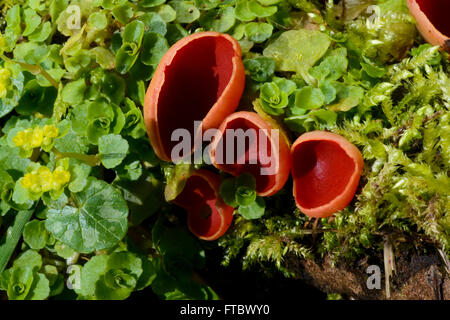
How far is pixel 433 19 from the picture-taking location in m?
1.63

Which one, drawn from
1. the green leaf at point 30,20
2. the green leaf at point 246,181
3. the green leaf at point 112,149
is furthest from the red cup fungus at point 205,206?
the green leaf at point 30,20

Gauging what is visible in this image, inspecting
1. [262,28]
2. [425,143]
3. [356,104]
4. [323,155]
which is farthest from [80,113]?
[425,143]

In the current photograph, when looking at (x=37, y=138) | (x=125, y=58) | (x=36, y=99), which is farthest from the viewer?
(x=36, y=99)

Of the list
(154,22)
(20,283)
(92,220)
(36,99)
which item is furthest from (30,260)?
(154,22)

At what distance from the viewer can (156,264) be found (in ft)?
5.41

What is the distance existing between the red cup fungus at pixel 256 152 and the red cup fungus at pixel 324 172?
8 centimetres

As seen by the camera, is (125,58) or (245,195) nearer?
(245,195)

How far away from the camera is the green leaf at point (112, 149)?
1491mm

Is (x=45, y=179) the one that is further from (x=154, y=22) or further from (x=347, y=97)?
(x=347, y=97)

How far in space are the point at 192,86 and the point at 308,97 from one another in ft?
1.34

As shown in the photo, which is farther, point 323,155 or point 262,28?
point 262,28

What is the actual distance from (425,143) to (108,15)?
1.21 m

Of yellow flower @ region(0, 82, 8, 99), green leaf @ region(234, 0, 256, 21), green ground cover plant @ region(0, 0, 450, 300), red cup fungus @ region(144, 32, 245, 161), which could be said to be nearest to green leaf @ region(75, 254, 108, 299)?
green ground cover plant @ region(0, 0, 450, 300)

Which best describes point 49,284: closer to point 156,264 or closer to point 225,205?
point 156,264
